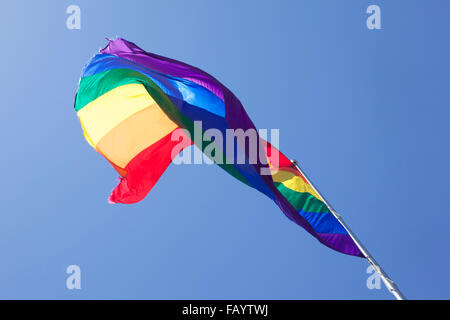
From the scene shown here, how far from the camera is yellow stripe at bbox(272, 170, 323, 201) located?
1049 centimetres

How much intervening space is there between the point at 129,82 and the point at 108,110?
0.77m

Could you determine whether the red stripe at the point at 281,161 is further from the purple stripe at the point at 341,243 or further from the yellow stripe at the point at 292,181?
the purple stripe at the point at 341,243

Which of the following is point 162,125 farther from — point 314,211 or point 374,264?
point 374,264

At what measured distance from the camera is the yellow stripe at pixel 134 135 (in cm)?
954

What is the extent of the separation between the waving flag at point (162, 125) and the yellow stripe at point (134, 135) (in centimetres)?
2


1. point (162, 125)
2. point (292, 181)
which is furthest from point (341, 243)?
point (162, 125)

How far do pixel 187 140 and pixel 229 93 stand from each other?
2139 mm

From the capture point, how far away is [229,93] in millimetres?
8359

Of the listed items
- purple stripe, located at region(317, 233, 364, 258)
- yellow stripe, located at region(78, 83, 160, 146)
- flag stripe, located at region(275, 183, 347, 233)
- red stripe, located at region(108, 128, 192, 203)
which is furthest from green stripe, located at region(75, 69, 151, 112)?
purple stripe, located at region(317, 233, 364, 258)

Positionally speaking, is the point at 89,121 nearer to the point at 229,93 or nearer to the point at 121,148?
the point at 121,148

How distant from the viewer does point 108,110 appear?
9.53 meters
